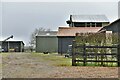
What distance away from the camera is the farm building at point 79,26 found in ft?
159

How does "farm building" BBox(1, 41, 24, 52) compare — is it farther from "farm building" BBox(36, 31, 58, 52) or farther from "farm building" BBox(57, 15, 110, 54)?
"farm building" BBox(57, 15, 110, 54)

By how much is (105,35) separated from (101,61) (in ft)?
7.06

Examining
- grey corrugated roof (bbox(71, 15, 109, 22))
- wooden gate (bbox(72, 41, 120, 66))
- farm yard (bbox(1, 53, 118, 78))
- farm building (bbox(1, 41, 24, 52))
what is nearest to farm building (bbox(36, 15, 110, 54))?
grey corrugated roof (bbox(71, 15, 109, 22))

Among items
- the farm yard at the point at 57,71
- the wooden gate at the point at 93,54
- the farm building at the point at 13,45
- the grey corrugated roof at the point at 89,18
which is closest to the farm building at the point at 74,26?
the grey corrugated roof at the point at 89,18

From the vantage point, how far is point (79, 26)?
198 feet

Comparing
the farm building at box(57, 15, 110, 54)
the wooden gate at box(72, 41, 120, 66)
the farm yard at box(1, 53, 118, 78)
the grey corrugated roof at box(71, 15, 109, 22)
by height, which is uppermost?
the grey corrugated roof at box(71, 15, 109, 22)

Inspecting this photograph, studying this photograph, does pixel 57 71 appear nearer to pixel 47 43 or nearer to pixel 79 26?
pixel 79 26

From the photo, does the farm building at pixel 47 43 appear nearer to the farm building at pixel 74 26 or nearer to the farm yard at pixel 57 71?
the farm building at pixel 74 26

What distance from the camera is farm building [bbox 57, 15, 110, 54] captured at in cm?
4853

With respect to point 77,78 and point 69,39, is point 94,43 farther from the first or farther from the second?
point 69,39

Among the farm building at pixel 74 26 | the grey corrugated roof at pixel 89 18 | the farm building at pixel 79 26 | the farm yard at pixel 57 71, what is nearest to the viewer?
the farm yard at pixel 57 71

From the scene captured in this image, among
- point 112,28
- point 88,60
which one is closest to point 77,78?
point 88,60

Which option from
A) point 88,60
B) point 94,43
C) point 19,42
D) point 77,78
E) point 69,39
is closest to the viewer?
point 77,78

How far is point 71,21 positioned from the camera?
61781mm
